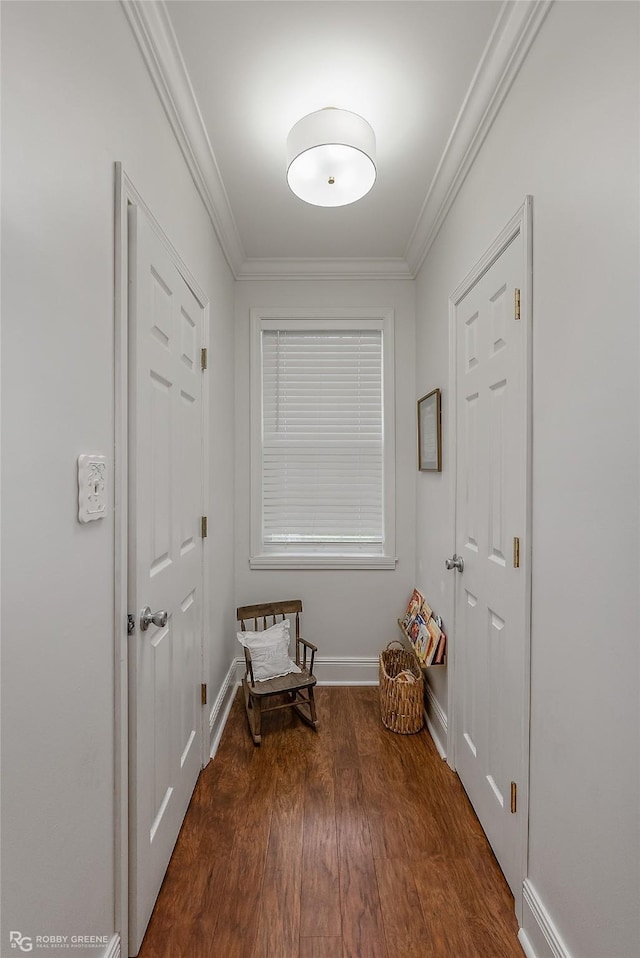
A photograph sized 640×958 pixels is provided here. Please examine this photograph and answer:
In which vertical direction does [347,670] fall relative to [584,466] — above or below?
below

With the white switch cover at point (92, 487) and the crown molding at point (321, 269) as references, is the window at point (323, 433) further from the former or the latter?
the white switch cover at point (92, 487)

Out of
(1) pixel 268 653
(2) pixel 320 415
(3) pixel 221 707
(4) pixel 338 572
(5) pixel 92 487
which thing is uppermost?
(2) pixel 320 415

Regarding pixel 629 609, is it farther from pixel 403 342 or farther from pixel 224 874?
pixel 403 342

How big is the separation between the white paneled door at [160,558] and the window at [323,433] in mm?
956

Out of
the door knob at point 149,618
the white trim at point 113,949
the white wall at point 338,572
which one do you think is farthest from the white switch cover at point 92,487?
the white wall at point 338,572

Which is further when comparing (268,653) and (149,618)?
(268,653)

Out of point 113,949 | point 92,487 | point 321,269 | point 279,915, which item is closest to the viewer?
point 92,487

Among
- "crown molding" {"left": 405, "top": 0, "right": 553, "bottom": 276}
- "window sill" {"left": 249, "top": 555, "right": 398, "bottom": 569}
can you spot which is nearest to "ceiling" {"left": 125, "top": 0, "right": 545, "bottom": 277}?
"crown molding" {"left": 405, "top": 0, "right": 553, "bottom": 276}

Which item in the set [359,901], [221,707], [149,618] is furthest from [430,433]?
[359,901]

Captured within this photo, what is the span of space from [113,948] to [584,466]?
1647mm

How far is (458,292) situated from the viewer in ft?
6.57

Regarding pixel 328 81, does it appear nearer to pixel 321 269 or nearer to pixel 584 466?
pixel 321 269

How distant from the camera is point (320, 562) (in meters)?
2.87

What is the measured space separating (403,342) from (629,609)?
2280mm
